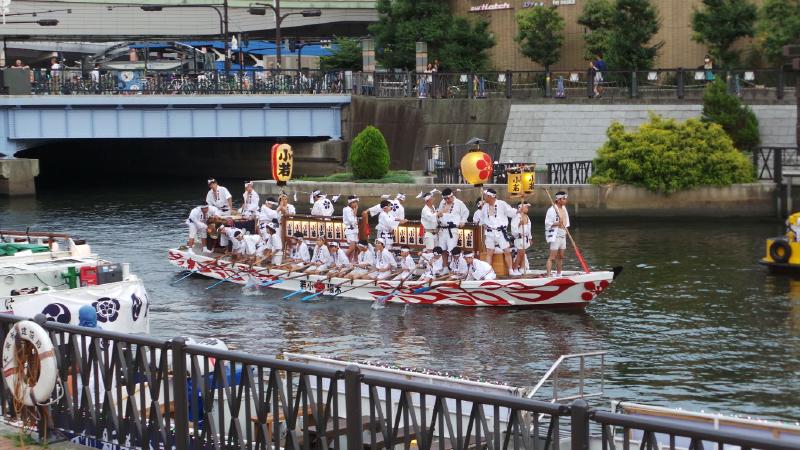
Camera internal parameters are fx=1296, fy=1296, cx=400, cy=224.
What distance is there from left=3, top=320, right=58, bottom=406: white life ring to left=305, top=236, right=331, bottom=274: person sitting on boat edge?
20.2 m

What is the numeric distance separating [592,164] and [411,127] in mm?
11058

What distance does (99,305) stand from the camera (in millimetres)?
23516

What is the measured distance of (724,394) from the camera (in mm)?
23172

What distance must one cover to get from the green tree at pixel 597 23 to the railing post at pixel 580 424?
53.6m

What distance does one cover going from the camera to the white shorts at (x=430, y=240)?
103 feet

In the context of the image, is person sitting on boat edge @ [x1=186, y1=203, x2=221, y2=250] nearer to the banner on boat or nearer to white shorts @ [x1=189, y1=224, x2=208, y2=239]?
white shorts @ [x1=189, y1=224, x2=208, y2=239]

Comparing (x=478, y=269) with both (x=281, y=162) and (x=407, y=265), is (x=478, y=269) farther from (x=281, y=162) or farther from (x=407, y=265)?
(x=281, y=162)

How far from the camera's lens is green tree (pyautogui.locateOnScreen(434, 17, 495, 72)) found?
64.9m

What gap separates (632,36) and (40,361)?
48.4 m

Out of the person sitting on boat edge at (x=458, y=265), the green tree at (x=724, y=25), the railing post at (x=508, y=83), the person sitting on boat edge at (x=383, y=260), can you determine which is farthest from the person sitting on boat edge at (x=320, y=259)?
the green tree at (x=724, y=25)

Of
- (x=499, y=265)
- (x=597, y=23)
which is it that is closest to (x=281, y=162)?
(x=499, y=265)

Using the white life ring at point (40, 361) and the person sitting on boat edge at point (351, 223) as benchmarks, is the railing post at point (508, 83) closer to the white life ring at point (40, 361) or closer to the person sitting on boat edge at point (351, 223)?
the person sitting on boat edge at point (351, 223)

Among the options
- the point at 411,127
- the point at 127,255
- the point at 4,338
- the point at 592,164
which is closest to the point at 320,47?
the point at 411,127

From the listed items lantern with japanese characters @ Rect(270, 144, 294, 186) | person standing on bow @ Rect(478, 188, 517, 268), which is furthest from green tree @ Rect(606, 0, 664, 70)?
person standing on bow @ Rect(478, 188, 517, 268)
